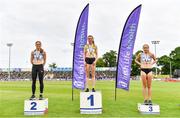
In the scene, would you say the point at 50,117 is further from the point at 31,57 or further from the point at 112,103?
the point at 112,103

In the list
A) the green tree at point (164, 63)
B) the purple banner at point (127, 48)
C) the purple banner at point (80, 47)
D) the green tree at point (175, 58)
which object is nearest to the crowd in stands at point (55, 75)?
the green tree at point (164, 63)

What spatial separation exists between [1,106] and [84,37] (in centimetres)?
418

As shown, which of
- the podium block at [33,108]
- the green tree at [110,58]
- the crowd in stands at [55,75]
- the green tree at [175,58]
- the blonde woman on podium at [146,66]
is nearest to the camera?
the podium block at [33,108]

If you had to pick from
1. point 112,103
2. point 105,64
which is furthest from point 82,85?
point 105,64

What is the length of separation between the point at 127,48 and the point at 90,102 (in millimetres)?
3054

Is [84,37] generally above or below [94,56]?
above

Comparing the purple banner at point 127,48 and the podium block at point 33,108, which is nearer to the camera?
the podium block at point 33,108

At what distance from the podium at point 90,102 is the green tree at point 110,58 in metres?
109

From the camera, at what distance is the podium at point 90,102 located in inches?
432

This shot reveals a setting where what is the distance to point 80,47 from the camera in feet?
46.3

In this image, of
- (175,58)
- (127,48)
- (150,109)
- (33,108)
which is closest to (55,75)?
(175,58)

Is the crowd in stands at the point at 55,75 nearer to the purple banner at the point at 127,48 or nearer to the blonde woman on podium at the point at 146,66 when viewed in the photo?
the purple banner at the point at 127,48

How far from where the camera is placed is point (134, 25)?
508 inches

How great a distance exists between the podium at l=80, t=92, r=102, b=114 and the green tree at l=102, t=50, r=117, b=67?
109 metres
